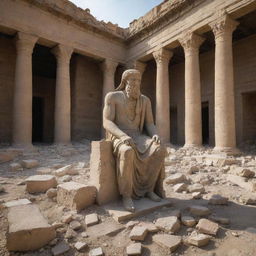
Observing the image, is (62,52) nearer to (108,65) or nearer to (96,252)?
(108,65)

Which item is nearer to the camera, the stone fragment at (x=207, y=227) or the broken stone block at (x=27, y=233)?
the broken stone block at (x=27, y=233)

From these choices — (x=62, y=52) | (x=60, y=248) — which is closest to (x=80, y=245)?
(x=60, y=248)

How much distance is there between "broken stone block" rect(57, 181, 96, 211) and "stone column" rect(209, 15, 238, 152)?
23.1ft

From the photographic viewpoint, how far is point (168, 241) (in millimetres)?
2529

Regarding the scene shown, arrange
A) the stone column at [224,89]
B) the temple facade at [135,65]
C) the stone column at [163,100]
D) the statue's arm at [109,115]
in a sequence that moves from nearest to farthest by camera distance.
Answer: the statue's arm at [109,115] → the stone column at [224,89] → the temple facade at [135,65] → the stone column at [163,100]

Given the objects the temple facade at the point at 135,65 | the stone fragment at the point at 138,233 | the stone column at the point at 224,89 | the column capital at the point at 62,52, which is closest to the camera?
the stone fragment at the point at 138,233

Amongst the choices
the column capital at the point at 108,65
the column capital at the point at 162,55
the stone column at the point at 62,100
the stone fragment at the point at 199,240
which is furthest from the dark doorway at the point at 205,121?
the stone fragment at the point at 199,240

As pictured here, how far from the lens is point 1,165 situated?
23.4ft

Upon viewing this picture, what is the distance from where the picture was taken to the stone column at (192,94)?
34.5 feet

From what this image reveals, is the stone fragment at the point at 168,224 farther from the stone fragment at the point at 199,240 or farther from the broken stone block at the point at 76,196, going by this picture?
the broken stone block at the point at 76,196

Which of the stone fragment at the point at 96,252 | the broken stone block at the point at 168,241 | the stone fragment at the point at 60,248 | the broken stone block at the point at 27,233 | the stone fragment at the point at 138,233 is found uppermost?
the broken stone block at the point at 27,233

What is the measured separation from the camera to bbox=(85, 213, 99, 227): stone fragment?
3019mm

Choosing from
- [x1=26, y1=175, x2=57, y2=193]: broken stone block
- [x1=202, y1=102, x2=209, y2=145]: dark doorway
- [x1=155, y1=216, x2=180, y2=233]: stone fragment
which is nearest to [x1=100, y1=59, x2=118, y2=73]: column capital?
[x1=202, y1=102, x2=209, y2=145]: dark doorway

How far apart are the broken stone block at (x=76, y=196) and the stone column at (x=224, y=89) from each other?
7045 millimetres
